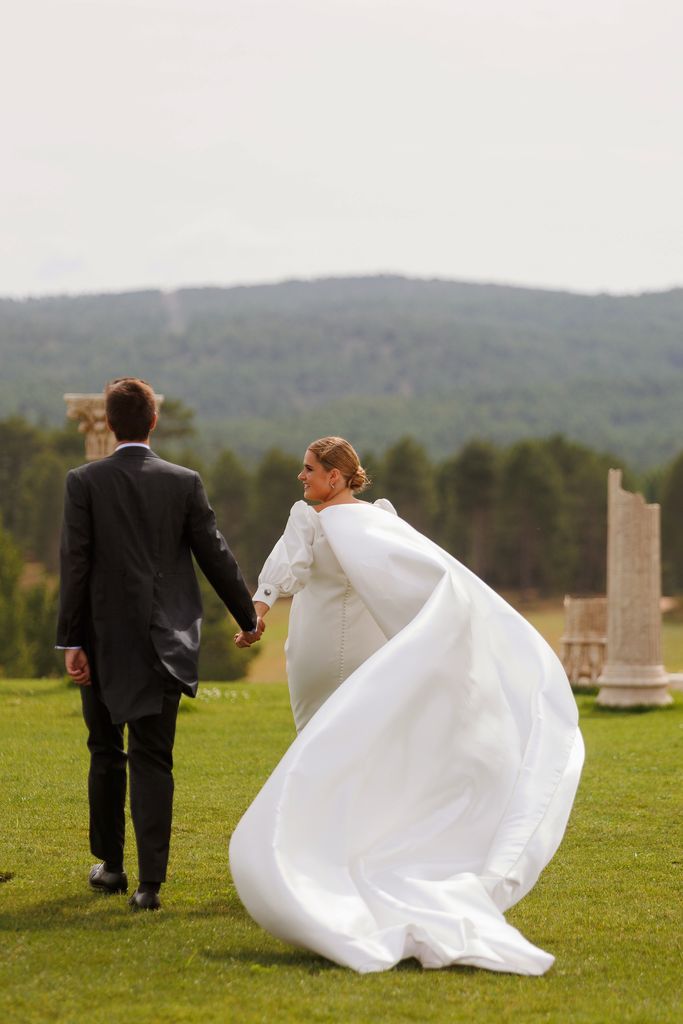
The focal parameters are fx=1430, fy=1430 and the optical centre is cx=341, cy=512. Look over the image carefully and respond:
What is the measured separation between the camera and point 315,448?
648 centimetres

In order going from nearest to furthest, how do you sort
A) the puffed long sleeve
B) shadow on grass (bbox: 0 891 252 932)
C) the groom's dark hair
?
shadow on grass (bbox: 0 891 252 932) → the groom's dark hair → the puffed long sleeve

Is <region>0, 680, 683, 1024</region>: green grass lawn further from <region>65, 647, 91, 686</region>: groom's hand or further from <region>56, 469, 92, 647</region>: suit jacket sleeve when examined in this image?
<region>56, 469, 92, 647</region>: suit jacket sleeve

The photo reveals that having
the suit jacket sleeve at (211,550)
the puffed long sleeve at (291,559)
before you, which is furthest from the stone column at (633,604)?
the suit jacket sleeve at (211,550)

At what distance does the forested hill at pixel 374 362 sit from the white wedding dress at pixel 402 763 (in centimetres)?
11053

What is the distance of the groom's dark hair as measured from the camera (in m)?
6.05

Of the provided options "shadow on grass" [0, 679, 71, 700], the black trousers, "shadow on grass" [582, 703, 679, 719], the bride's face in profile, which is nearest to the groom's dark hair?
the bride's face in profile

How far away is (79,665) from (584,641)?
13.3m

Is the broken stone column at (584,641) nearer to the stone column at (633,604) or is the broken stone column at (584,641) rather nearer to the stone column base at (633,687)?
the stone column at (633,604)

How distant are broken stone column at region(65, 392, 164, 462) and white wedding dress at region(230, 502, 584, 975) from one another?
10.6 metres

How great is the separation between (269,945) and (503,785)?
1.14m

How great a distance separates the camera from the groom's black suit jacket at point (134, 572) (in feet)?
19.4

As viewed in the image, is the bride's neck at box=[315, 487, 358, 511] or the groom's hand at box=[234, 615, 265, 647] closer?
the groom's hand at box=[234, 615, 265, 647]

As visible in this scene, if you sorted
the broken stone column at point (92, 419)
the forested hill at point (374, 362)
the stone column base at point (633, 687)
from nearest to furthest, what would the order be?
the stone column base at point (633, 687) → the broken stone column at point (92, 419) → the forested hill at point (374, 362)

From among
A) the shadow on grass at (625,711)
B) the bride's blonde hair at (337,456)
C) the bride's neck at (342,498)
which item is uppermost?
the bride's blonde hair at (337,456)
